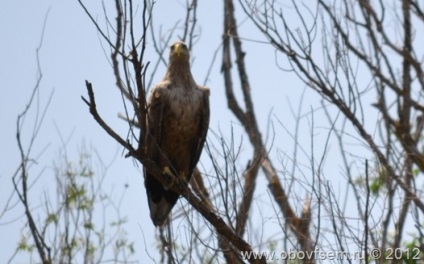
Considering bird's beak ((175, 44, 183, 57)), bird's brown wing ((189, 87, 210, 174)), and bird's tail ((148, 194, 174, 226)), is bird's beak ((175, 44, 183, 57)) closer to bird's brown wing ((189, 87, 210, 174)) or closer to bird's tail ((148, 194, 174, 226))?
bird's brown wing ((189, 87, 210, 174))

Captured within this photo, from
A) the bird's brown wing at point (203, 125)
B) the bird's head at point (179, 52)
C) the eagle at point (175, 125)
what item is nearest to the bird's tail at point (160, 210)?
the eagle at point (175, 125)

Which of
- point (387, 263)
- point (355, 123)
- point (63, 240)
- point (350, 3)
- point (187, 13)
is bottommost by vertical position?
point (387, 263)

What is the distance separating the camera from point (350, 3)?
723 cm

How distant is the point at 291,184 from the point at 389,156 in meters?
1.16


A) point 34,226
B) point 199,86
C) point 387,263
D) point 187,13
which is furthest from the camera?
point 187,13

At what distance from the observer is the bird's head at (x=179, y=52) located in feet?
23.1

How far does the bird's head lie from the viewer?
705 centimetres

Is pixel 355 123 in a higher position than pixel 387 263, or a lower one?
higher

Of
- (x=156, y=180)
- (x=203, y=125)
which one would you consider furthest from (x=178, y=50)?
(x=156, y=180)

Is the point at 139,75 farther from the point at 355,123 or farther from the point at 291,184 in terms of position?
the point at 355,123

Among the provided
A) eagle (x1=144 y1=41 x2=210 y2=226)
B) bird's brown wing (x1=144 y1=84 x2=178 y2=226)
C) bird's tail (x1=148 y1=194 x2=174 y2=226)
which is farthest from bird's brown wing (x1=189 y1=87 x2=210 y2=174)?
bird's tail (x1=148 y1=194 x2=174 y2=226)

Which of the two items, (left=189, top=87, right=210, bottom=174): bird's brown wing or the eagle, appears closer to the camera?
the eagle

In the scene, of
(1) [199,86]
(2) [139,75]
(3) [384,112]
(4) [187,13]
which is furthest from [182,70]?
(2) [139,75]

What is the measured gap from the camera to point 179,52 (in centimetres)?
709
